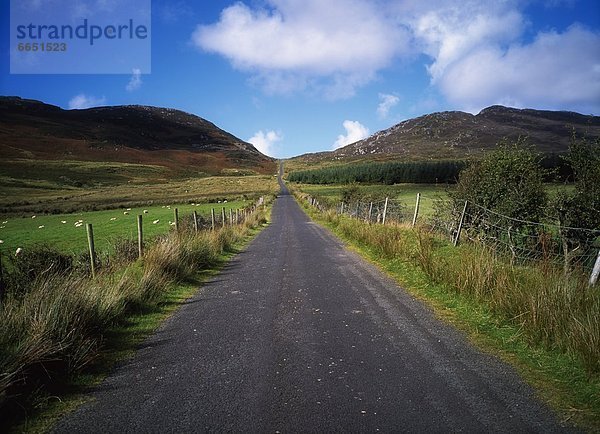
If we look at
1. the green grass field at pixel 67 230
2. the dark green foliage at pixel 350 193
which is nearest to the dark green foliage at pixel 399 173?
the dark green foliage at pixel 350 193

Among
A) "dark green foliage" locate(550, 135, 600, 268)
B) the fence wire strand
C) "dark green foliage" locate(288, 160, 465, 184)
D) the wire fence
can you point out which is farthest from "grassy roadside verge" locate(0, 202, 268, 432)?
"dark green foliage" locate(288, 160, 465, 184)

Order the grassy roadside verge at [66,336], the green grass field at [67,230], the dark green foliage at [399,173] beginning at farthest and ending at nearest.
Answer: the dark green foliage at [399,173], the green grass field at [67,230], the grassy roadside verge at [66,336]

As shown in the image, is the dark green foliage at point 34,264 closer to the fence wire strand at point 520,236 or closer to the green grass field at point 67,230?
the fence wire strand at point 520,236

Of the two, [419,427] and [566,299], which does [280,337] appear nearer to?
[419,427]

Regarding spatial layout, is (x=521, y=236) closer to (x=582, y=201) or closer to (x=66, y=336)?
(x=582, y=201)

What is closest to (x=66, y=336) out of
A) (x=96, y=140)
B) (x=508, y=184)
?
(x=508, y=184)

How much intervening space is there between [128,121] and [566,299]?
20939cm

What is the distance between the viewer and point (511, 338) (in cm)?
514

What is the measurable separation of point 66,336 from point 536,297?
6.43m

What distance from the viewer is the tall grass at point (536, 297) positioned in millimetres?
4409

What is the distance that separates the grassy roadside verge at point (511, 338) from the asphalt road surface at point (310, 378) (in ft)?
0.83

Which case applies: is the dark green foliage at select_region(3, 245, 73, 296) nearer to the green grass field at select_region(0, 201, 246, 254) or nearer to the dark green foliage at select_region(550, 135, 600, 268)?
the dark green foliage at select_region(550, 135, 600, 268)

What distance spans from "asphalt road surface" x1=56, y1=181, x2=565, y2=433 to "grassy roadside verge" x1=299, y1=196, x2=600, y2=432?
25 centimetres

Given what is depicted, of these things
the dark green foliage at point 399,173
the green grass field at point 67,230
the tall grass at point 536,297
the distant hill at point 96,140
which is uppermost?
the distant hill at point 96,140
